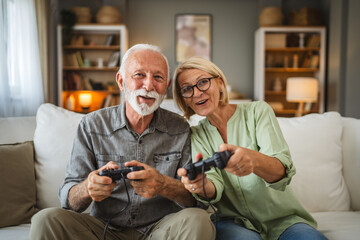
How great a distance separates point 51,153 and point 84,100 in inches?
138

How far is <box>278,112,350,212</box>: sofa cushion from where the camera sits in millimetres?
1726

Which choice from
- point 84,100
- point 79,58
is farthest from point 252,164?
point 79,58

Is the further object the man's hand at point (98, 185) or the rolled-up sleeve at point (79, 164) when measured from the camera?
the rolled-up sleeve at point (79, 164)

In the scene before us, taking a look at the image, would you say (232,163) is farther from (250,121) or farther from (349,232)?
(349,232)

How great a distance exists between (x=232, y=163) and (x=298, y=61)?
196 inches

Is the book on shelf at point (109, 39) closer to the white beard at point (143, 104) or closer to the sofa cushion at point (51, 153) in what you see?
the sofa cushion at point (51, 153)

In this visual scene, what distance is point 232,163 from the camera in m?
1.03

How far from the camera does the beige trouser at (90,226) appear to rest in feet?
3.58

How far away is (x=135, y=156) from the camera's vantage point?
1446 mm

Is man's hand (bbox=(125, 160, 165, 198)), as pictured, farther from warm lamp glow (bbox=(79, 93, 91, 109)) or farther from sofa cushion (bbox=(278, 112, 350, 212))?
warm lamp glow (bbox=(79, 93, 91, 109))

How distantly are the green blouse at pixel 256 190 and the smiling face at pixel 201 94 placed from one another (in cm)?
11

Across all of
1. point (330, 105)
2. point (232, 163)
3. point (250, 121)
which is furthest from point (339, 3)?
point (232, 163)

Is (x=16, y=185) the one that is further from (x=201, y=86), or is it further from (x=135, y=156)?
(x=201, y=86)

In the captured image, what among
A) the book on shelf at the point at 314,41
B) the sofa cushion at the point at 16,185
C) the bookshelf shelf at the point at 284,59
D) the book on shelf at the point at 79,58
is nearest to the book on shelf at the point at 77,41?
the book on shelf at the point at 79,58
